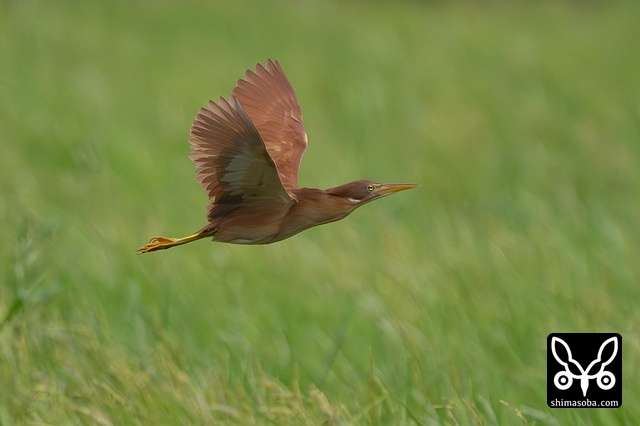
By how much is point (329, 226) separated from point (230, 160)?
3.98 m

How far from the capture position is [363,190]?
1788mm

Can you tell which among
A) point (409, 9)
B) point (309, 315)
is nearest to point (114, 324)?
point (309, 315)

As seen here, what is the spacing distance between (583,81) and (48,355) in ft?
19.3

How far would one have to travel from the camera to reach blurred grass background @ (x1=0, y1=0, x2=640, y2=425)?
363cm

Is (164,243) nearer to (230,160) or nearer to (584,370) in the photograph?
(230,160)

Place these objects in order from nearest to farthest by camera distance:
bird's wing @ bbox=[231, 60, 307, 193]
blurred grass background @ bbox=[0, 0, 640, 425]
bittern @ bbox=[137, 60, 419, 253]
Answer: bittern @ bbox=[137, 60, 419, 253] → bird's wing @ bbox=[231, 60, 307, 193] → blurred grass background @ bbox=[0, 0, 640, 425]

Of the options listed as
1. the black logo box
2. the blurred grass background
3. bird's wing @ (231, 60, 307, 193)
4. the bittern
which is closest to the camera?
the bittern

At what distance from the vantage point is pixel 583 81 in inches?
350

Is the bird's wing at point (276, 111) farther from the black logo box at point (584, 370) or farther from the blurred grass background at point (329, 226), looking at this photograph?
the black logo box at point (584, 370)

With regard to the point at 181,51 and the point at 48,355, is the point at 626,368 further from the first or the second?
the point at 181,51

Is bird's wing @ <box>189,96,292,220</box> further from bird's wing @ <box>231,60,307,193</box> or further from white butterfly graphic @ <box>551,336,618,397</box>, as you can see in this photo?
white butterfly graphic @ <box>551,336,618,397</box>

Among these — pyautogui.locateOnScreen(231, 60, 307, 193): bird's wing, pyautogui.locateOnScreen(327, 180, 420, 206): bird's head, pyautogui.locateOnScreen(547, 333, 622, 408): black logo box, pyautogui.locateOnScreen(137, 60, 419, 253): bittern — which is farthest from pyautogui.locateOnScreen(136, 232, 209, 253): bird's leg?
pyautogui.locateOnScreen(547, 333, 622, 408): black logo box

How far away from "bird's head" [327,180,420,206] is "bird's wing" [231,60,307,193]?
16.3 inches

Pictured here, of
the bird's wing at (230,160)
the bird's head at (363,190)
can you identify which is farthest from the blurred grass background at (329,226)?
the bird's head at (363,190)
